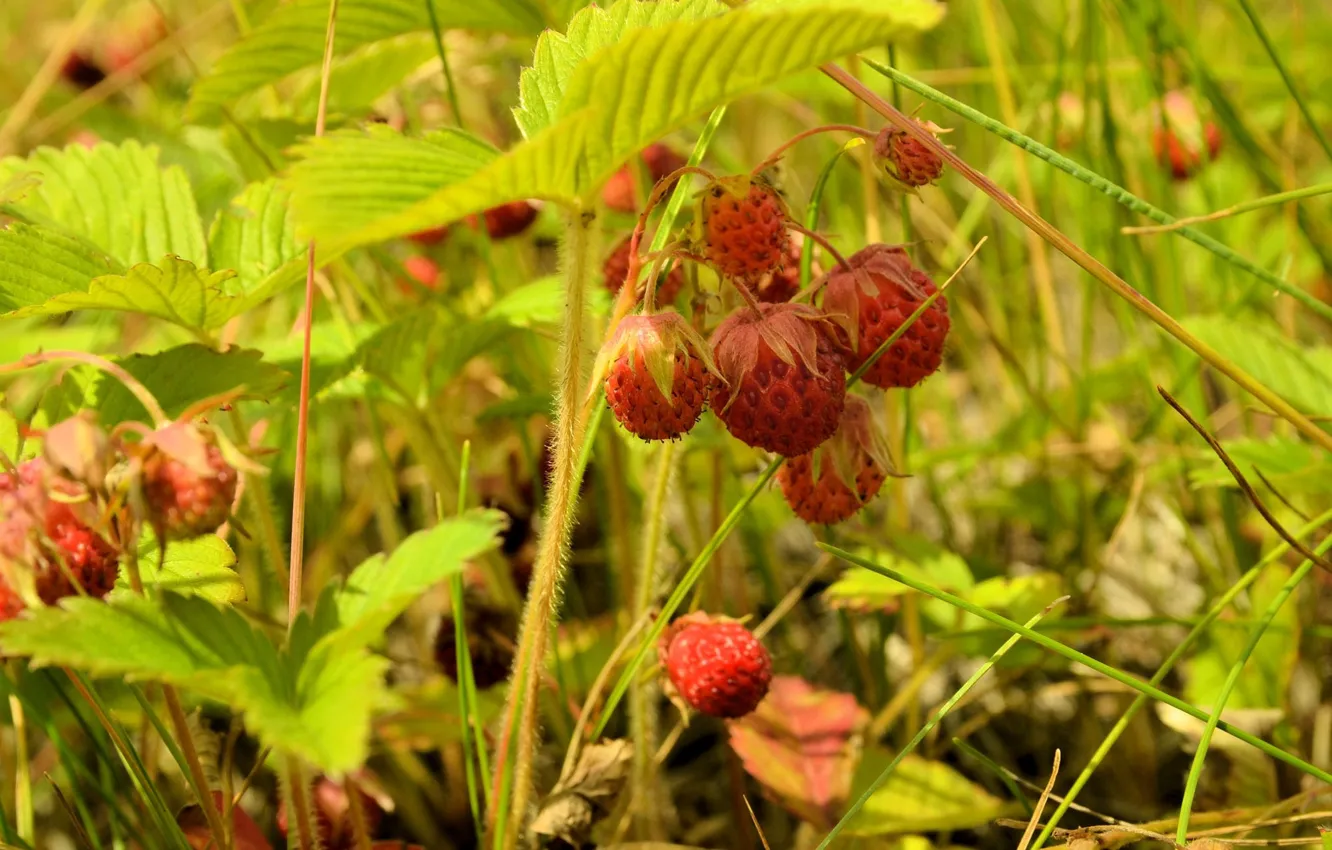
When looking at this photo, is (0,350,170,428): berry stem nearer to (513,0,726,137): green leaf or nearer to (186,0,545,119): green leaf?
(513,0,726,137): green leaf

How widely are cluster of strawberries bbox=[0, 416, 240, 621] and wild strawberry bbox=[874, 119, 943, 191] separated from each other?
62 centimetres

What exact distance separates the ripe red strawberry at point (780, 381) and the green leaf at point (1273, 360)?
0.80 metres

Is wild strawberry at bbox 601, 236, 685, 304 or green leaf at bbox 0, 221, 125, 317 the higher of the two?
green leaf at bbox 0, 221, 125, 317

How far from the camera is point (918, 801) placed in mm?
1479

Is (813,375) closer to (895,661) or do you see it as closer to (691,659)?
(691,659)

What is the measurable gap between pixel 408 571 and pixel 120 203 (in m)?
0.78

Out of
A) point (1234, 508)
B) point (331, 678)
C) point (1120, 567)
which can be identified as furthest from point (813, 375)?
point (1120, 567)

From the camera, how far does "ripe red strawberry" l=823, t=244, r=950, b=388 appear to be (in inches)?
42.9

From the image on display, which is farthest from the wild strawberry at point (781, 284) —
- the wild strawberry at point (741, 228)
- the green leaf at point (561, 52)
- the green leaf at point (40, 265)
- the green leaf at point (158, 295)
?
the green leaf at point (40, 265)

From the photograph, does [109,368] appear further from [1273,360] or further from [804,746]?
[1273,360]

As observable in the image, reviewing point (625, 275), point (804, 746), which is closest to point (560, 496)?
point (625, 275)

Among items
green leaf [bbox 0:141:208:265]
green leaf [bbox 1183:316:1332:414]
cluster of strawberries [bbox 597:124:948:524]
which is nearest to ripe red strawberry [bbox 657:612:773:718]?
cluster of strawberries [bbox 597:124:948:524]

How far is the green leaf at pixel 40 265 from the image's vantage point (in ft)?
3.82

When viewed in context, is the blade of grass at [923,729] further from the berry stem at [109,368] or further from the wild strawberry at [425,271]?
the wild strawberry at [425,271]
